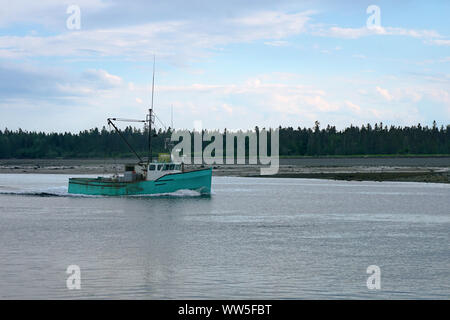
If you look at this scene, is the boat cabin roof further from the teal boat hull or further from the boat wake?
the boat wake

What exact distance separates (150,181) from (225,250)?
3618 cm

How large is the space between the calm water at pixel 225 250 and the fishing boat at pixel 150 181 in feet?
21.6

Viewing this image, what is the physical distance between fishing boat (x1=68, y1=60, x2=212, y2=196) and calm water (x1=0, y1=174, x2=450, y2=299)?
660 cm

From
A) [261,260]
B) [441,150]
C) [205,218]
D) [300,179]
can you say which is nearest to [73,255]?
[261,260]

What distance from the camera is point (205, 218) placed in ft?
160

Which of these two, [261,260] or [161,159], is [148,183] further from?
[261,260]

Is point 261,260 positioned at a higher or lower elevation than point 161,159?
lower

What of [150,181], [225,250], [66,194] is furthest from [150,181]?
[225,250]

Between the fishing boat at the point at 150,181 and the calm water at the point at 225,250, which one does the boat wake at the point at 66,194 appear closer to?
the fishing boat at the point at 150,181

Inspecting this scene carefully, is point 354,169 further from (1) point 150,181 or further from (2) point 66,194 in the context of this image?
(1) point 150,181

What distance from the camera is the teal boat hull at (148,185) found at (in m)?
67.6

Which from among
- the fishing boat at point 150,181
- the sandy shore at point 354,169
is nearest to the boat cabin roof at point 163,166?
the fishing boat at point 150,181

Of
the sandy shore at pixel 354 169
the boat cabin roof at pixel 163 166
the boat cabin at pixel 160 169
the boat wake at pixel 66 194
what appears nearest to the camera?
the boat cabin roof at pixel 163 166
